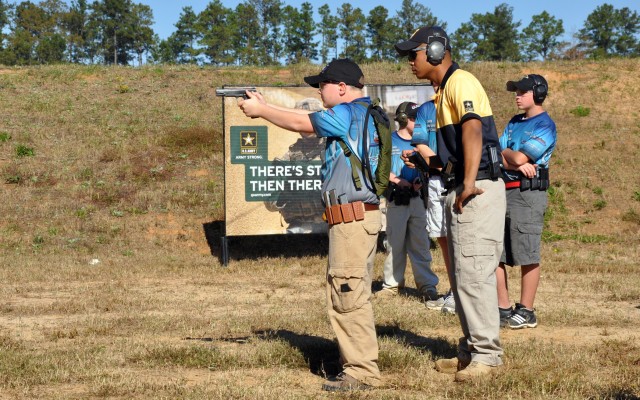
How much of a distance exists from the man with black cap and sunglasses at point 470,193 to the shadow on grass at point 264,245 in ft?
27.9

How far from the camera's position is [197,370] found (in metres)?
6.14

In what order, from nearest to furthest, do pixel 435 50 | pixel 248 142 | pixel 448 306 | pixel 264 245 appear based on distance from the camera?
1. pixel 435 50
2. pixel 448 306
3. pixel 248 142
4. pixel 264 245

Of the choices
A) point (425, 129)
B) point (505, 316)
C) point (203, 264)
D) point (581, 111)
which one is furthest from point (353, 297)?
point (581, 111)

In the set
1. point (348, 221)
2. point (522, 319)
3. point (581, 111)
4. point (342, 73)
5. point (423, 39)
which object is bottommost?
point (522, 319)

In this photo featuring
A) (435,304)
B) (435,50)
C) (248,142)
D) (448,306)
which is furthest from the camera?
(248,142)

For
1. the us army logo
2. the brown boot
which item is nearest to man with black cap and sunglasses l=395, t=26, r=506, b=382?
the brown boot

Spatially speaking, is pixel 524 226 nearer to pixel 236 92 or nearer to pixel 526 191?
pixel 526 191

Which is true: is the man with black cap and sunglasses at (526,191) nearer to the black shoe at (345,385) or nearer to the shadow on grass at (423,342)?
the shadow on grass at (423,342)

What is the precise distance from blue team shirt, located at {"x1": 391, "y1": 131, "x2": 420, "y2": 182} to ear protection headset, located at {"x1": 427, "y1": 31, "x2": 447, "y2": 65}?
3.58 m

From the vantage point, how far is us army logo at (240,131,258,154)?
42.9ft

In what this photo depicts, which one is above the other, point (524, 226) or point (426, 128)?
point (426, 128)

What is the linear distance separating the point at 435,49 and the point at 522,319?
10.2 ft

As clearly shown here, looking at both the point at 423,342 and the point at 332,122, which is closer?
the point at 332,122

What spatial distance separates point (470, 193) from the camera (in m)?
5.57
